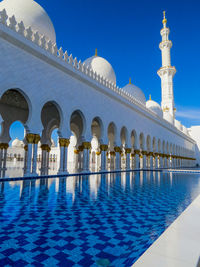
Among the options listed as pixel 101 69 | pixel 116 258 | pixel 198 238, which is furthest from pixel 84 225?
pixel 101 69

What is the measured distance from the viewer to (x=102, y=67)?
15047mm

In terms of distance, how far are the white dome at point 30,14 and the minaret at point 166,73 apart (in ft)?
64.1

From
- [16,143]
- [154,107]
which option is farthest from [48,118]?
[16,143]

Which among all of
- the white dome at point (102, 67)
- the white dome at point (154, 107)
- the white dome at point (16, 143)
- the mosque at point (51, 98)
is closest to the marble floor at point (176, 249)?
the mosque at point (51, 98)

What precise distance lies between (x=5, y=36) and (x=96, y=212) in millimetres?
6614

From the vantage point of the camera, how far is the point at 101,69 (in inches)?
590

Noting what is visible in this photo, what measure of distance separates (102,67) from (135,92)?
4.75 m

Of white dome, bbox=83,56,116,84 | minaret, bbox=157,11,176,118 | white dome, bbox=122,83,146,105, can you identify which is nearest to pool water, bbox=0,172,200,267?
white dome, bbox=83,56,116,84

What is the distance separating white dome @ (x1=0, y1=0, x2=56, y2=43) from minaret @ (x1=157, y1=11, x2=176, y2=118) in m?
19.6

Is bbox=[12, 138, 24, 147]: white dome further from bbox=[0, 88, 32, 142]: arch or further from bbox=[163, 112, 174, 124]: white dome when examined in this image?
bbox=[163, 112, 174, 124]: white dome

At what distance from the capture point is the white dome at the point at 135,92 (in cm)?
1842

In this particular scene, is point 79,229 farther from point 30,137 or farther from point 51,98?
point 51,98

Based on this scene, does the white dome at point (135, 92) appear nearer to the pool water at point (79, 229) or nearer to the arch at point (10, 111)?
the arch at point (10, 111)

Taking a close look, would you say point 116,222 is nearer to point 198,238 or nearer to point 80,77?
point 198,238
